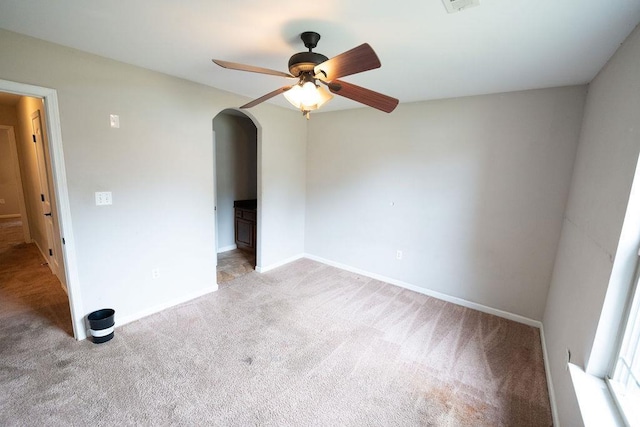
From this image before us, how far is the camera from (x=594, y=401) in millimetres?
1232

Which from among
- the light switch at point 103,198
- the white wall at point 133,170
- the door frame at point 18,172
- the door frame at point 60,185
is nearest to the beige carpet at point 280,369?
the door frame at point 60,185

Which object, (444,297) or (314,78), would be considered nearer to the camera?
(314,78)

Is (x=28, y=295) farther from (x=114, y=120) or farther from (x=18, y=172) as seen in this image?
(x=18, y=172)

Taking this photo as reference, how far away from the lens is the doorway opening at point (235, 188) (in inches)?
174

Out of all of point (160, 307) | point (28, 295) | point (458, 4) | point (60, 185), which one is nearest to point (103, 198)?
point (60, 185)

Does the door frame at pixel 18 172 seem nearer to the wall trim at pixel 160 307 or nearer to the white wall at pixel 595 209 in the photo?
the wall trim at pixel 160 307

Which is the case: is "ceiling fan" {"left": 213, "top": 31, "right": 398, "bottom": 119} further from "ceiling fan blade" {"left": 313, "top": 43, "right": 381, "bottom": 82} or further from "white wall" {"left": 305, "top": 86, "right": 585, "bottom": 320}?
"white wall" {"left": 305, "top": 86, "right": 585, "bottom": 320}

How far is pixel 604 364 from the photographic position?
1334mm

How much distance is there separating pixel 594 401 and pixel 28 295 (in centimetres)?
487

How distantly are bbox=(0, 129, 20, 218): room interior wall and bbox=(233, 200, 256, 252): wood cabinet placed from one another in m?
5.83

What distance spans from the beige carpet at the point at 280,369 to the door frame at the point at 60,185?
11.9 inches

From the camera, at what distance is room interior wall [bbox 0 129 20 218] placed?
6121 millimetres

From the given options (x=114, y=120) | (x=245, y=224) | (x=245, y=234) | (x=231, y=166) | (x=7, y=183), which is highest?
(x=114, y=120)

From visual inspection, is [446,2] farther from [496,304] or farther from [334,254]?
[334,254]
